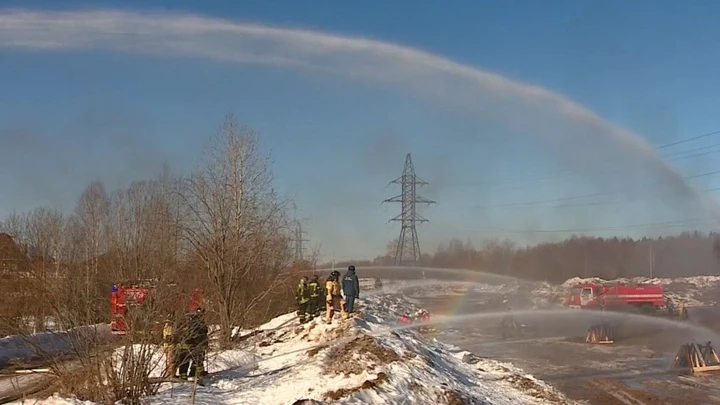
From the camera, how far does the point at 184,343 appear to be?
13594 mm

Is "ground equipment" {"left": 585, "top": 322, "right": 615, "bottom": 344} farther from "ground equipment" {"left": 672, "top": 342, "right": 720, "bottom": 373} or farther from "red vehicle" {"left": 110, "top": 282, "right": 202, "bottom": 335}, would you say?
"red vehicle" {"left": 110, "top": 282, "right": 202, "bottom": 335}

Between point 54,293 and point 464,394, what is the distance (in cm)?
881

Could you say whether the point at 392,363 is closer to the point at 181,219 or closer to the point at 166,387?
the point at 166,387

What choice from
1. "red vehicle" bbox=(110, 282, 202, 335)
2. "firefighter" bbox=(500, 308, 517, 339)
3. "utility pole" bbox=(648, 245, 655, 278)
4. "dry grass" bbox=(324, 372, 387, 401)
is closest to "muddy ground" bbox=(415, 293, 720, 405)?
"firefighter" bbox=(500, 308, 517, 339)

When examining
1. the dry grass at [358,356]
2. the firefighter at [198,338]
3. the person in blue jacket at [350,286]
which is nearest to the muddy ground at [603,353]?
the dry grass at [358,356]

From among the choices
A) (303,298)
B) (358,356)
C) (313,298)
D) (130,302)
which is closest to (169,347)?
(130,302)

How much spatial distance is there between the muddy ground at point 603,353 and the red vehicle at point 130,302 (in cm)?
1055

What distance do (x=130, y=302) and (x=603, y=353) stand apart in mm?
21887

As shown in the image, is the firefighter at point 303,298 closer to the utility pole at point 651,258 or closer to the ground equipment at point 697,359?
the ground equipment at point 697,359

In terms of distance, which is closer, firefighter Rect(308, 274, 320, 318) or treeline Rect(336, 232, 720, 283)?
firefighter Rect(308, 274, 320, 318)

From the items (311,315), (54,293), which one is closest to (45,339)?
(54,293)

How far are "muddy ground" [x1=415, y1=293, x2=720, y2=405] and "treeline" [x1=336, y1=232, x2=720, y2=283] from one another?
30538 mm

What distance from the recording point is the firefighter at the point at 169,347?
42.7 ft

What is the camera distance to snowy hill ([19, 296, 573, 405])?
42.3ft
